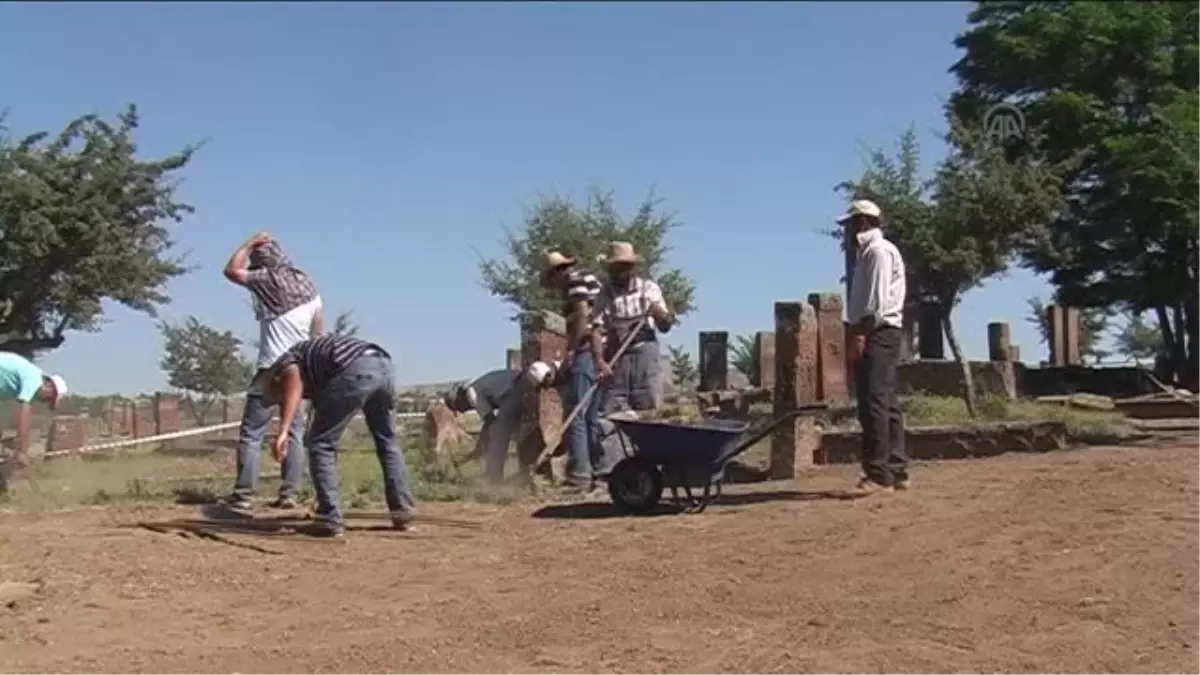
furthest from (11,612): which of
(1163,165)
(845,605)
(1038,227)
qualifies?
(1038,227)

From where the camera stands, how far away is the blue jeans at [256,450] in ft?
29.2

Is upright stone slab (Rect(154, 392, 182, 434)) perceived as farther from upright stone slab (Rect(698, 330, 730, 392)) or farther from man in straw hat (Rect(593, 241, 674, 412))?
man in straw hat (Rect(593, 241, 674, 412))

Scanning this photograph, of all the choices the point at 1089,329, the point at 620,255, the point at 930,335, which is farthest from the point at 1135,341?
A: the point at 620,255

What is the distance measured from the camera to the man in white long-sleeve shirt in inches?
336

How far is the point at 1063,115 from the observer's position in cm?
2880

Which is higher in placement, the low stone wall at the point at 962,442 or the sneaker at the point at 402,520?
the low stone wall at the point at 962,442

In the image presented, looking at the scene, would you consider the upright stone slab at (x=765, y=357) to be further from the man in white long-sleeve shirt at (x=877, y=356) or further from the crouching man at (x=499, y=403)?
the man in white long-sleeve shirt at (x=877, y=356)

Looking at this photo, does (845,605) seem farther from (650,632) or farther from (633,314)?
(633,314)

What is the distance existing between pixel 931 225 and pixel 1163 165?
4060mm

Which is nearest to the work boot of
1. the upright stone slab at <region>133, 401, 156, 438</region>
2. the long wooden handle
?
the long wooden handle

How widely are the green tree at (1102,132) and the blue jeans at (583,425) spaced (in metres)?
16.2

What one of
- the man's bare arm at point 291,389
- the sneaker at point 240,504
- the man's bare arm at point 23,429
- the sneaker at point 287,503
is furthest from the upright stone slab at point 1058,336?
the man's bare arm at point 291,389

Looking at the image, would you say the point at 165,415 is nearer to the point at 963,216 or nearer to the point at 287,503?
the point at 963,216

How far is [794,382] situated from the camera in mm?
10281
